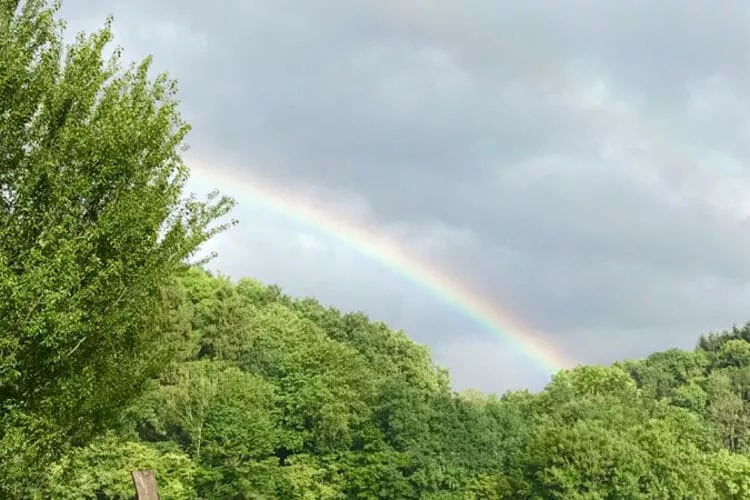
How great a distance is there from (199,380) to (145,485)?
4390cm

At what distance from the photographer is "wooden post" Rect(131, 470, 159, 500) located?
480 inches

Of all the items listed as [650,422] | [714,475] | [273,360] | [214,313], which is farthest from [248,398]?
[714,475]

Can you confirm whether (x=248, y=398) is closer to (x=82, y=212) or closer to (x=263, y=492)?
(x=263, y=492)

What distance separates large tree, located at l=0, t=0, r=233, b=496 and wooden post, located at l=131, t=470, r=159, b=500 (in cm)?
195

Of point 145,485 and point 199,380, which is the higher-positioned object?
point 199,380

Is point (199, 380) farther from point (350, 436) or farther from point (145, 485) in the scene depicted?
point (145, 485)

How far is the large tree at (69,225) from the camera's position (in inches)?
477

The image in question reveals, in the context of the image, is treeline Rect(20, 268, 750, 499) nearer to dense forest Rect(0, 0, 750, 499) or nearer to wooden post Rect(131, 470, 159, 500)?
dense forest Rect(0, 0, 750, 499)

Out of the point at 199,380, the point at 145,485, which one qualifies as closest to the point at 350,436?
the point at 199,380

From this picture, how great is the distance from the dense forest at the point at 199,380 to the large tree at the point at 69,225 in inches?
1.6

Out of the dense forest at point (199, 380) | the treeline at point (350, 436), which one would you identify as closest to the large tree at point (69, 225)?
the dense forest at point (199, 380)

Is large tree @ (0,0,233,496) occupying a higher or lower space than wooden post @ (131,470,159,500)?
higher

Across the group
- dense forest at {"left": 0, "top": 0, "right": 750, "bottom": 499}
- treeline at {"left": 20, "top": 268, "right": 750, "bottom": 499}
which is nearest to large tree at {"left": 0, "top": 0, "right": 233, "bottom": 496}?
dense forest at {"left": 0, "top": 0, "right": 750, "bottom": 499}

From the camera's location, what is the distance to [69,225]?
44.0ft
